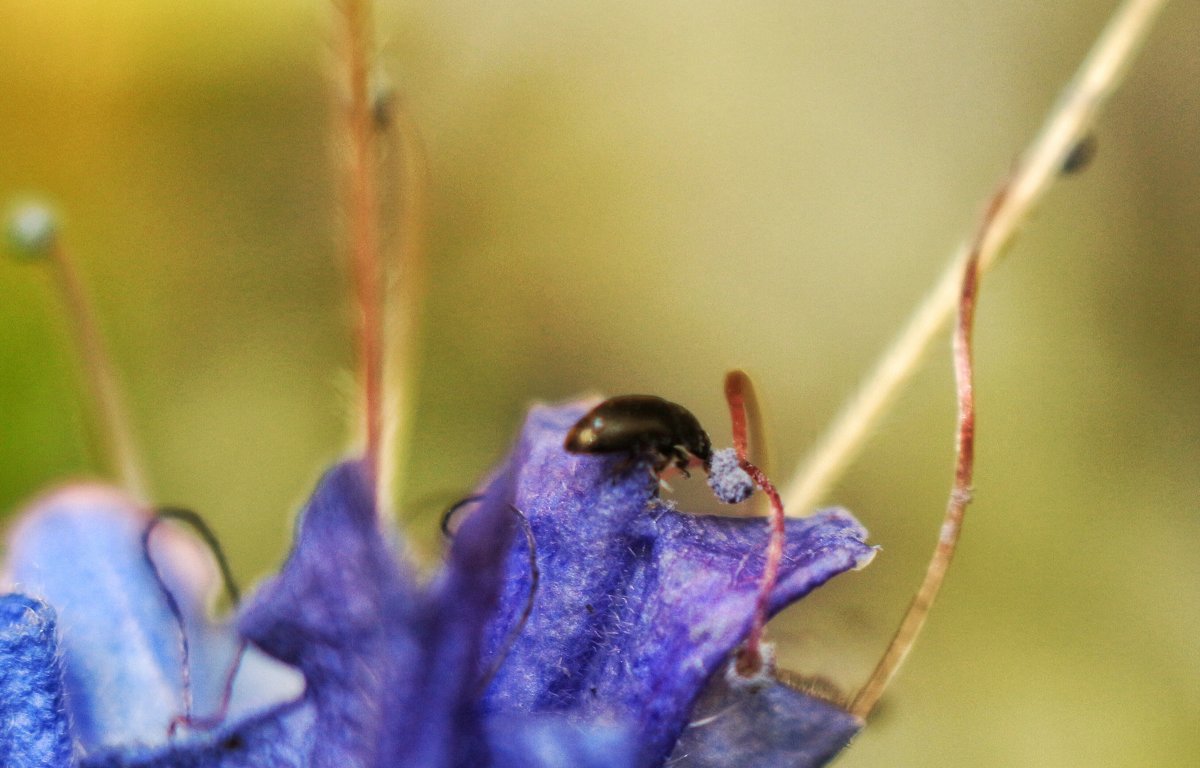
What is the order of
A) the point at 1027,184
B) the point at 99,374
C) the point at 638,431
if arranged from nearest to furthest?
the point at 638,431
the point at 1027,184
the point at 99,374

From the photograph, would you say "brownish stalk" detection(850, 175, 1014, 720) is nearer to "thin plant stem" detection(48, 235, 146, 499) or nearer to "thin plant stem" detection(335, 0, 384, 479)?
"thin plant stem" detection(335, 0, 384, 479)

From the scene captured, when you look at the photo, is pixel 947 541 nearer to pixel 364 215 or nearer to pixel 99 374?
pixel 364 215

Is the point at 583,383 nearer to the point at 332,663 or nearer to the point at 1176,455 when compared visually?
the point at 1176,455

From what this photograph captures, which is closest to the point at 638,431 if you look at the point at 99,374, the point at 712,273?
the point at 99,374

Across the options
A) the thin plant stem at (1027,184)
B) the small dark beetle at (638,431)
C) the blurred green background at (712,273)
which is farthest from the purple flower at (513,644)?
the blurred green background at (712,273)

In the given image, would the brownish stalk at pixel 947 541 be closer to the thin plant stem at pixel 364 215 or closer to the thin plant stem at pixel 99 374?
the thin plant stem at pixel 364 215
